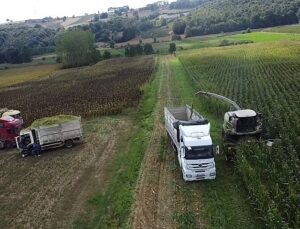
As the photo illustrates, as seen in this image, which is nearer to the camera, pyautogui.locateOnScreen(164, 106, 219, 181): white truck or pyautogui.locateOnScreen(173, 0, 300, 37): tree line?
pyautogui.locateOnScreen(164, 106, 219, 181): white truck

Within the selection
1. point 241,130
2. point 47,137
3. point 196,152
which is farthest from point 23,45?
point 196,152

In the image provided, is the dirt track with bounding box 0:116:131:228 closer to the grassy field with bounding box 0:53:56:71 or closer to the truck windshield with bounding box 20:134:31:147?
the truck windshield with bounding box 20:134:31:147

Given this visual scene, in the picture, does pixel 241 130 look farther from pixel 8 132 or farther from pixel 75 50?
pixel 75 50

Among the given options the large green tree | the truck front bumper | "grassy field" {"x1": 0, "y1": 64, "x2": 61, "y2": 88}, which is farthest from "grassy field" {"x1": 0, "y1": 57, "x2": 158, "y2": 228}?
the large green tree

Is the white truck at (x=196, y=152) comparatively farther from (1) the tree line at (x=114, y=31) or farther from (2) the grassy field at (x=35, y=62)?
(1) the tree line at (x=114, y=31)

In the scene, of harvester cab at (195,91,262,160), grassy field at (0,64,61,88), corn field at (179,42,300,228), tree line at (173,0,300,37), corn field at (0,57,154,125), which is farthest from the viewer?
tree line at (173,0,300,37)

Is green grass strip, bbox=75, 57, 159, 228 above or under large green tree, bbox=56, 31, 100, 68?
above
